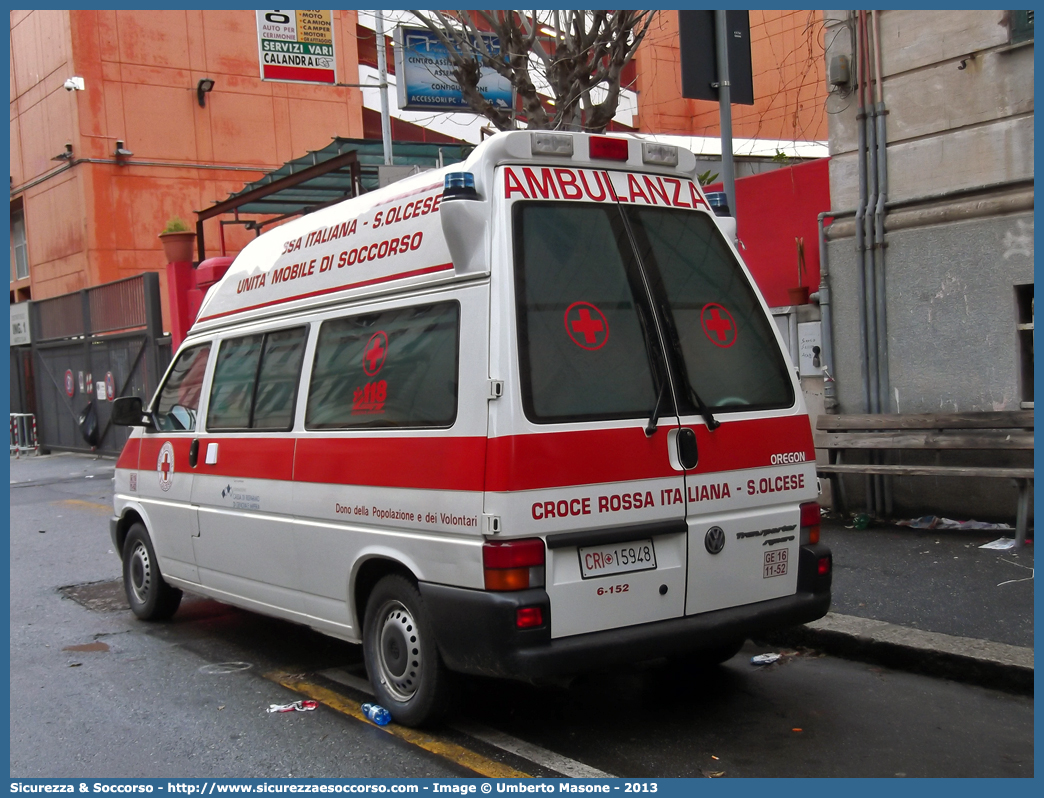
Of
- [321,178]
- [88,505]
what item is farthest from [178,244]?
[88,505]

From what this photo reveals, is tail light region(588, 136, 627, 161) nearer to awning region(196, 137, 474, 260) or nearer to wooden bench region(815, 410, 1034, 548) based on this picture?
wooden bench region(815, 410, 1034, 548)

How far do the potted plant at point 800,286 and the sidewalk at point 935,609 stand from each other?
2423mm

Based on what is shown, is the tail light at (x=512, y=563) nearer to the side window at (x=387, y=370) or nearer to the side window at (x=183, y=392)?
the side window at (x=387, y=370)

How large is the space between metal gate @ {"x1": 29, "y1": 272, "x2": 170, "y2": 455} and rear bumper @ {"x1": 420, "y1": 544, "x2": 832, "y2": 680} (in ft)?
47.4

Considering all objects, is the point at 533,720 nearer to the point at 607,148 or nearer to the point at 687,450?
the point at 687,450

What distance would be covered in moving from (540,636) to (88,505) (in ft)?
36.1

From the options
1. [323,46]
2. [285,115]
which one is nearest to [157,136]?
[285,115]

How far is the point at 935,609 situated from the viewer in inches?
231

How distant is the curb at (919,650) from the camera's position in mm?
4898

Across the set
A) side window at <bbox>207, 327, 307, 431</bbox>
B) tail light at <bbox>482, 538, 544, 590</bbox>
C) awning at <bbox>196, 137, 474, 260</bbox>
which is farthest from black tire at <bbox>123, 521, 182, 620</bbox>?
awning at <bbox>196, 137, 474, 260</bbox>

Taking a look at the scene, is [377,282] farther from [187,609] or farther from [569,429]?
[187,609]

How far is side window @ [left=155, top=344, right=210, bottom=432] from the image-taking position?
6328 mm

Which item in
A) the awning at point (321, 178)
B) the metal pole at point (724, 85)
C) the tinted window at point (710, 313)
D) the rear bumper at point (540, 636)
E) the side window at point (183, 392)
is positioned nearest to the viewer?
the rear bumper at point (540, 636)

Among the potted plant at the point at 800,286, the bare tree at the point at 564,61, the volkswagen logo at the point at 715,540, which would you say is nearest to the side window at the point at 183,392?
the volkswagen logo at the point at 715,540
